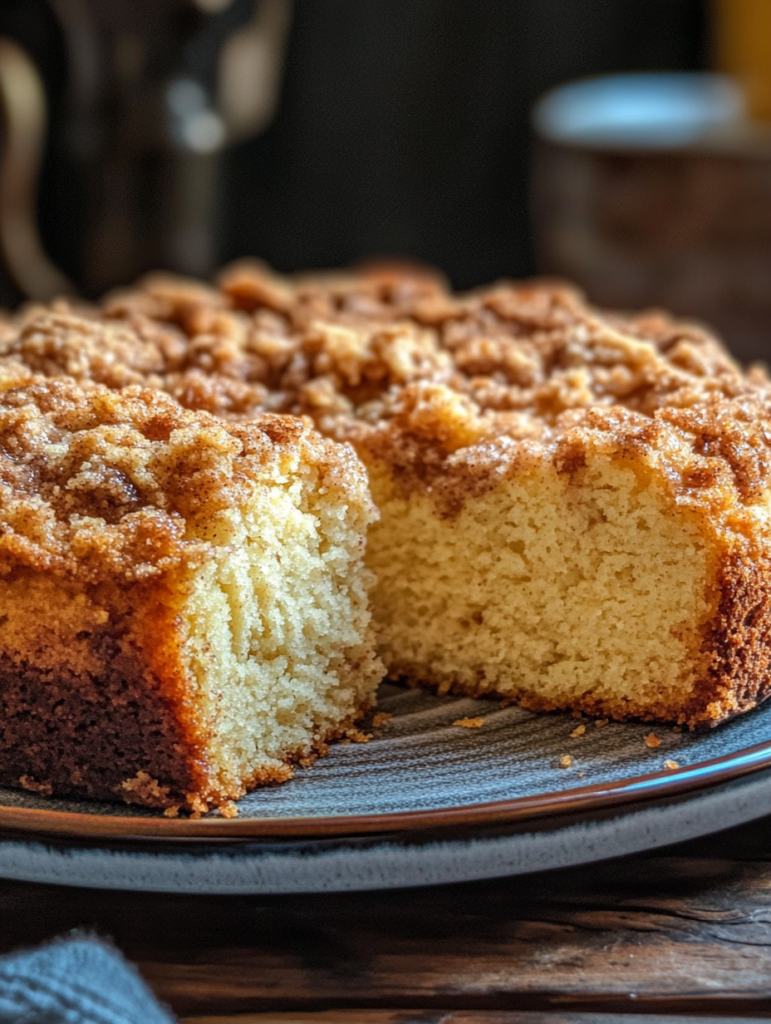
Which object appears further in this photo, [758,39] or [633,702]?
[758,39]

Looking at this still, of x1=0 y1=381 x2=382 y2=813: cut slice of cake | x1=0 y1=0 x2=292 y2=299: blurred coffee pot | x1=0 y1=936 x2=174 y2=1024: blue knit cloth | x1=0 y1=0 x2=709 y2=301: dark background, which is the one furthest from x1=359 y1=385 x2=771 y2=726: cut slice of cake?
x1=0 y1=0 x2=709 y2=301: dark background

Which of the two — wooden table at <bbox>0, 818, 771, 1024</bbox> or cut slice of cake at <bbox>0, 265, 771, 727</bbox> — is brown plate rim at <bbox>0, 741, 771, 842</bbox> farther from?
cut slice of cake at <bbox>0, 265, 771, 727</bbox>

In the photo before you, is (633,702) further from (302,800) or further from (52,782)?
(52,782)

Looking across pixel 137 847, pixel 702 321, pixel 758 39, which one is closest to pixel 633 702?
pixel 137 847

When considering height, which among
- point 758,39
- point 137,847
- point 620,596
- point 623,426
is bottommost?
point 137,847

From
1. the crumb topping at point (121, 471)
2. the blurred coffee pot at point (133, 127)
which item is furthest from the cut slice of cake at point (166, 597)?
the blurred coffee pot at point (133, 127)

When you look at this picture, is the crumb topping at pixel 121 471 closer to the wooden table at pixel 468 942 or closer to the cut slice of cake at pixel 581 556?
the cut slice of cake at pixel 581 556
